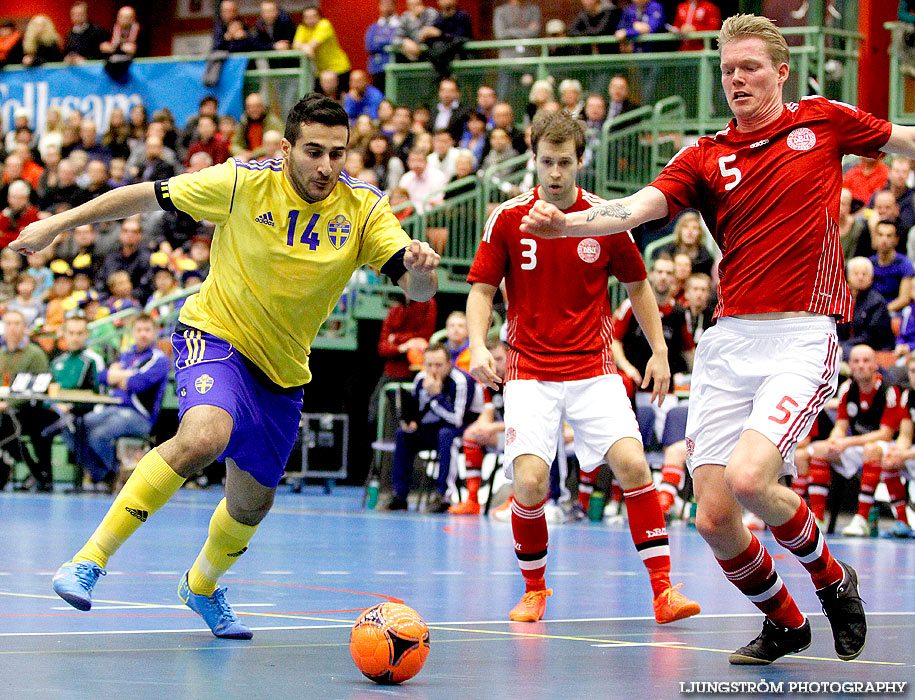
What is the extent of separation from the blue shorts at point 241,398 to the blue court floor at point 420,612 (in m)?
0.76

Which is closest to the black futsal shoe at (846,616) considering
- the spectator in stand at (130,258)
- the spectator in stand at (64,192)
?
the spectator in stand at (130,258)

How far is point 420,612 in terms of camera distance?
7297 mm

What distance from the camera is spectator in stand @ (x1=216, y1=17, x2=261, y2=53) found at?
2409 cm

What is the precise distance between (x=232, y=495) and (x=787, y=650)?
7.80 feet

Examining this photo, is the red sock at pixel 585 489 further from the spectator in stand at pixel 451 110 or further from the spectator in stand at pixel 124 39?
the spectator in stand at pixel 124 39

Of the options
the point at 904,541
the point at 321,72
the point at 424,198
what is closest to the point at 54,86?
the point at 321,72

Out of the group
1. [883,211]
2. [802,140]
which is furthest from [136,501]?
[883,211]

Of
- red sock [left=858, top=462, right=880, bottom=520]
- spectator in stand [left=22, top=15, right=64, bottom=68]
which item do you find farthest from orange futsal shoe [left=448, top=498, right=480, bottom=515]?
spectator in stand [left=22, top=15, right=64, bottom=68]

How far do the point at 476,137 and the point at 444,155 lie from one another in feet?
1.80

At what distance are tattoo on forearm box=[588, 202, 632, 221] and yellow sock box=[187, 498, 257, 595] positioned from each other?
209 cm

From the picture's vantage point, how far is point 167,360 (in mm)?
17891

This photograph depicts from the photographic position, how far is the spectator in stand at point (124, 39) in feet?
84.1

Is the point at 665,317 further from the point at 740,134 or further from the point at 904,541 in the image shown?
the point at 740,134

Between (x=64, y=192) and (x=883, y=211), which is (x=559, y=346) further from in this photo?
(x=64, y=192)
